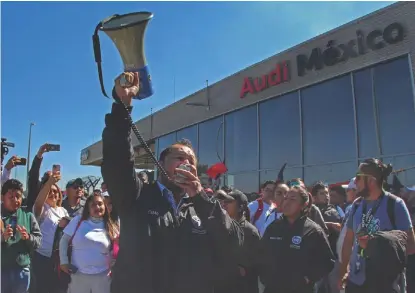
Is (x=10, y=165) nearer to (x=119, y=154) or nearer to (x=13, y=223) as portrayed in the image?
(x=13, y=223)

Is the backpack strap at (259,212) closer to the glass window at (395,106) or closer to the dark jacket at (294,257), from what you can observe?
the dark jacket at (294,257)

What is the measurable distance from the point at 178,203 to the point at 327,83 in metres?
9.12

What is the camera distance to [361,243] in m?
3.40

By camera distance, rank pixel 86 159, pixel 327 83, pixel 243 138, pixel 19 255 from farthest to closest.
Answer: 1. pixel 86 159
2. pixel 243 138
3. pixel 327 83
4. pixel 19 255

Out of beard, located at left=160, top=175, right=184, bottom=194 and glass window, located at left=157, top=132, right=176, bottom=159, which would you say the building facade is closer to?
glass window, located at left=157, top=132, right=176, bottom=159

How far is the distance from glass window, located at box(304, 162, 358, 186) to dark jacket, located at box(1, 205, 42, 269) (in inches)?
286

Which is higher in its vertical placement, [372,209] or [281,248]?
[372,209]

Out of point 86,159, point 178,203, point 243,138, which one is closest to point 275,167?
point 243,138

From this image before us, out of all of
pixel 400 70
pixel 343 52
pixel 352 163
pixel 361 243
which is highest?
pixel 343 52

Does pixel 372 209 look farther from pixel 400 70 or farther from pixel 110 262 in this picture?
pixel 400 70

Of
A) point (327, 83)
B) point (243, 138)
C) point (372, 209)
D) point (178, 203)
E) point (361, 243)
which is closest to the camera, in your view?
point (178, 203)

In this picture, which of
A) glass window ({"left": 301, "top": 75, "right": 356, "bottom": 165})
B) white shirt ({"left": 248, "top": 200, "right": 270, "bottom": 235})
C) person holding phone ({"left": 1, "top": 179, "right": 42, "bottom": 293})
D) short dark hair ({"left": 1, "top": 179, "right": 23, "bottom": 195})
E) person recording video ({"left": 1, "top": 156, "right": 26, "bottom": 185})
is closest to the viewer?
person holding phone ({"left": 1, "top": 179, "right": 42, "bottom": 293})

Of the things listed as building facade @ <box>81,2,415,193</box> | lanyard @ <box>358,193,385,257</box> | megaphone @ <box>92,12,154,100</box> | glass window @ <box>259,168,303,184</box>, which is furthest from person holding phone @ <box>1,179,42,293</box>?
glass window @ <box>259,168,303,184</box>

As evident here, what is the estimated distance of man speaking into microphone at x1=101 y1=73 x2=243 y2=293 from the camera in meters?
1.89
